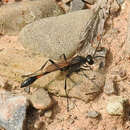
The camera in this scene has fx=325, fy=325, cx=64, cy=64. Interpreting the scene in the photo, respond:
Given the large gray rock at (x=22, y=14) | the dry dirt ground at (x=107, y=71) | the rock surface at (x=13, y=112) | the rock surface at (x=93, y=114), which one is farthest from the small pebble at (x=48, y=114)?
the large gray rock at (x=22, y=14)

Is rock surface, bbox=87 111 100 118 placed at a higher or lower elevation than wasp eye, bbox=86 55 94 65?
lower

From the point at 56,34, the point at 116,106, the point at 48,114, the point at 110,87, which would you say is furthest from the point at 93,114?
the point at 56,34

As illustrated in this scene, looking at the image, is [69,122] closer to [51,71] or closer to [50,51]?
[51,71]

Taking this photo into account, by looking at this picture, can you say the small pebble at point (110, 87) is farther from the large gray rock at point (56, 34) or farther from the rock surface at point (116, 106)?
the large gray rock at point (56, 34)

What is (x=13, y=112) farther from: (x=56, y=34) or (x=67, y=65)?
(x=56, y=34)

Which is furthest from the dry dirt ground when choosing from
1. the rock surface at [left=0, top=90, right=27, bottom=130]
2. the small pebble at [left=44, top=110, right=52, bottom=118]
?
the rock surface at [left=0, top=90, right=27, bottom=130]

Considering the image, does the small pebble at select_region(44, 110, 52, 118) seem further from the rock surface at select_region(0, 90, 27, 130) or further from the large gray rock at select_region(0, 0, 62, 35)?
the large gray rock at select_region(0, 0, 62, 35)
